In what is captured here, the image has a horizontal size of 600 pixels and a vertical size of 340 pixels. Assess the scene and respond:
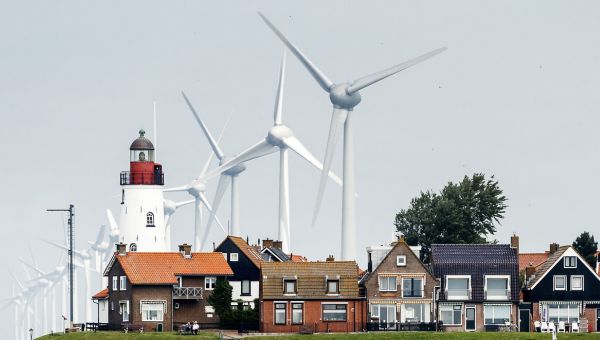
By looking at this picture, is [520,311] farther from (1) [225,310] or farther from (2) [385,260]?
(1) [225,310]

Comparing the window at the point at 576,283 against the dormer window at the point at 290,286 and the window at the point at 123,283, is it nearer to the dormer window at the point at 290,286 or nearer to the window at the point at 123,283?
the dormer window at the point at 290,286

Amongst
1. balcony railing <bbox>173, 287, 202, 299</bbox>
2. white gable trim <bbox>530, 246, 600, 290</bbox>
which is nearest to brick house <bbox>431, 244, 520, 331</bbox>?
A: white gable trim <bbox>530, 246, 600, 290</bbox>

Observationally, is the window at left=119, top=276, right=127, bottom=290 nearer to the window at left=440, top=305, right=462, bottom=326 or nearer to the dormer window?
the dormer window

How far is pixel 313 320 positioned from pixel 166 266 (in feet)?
58.3

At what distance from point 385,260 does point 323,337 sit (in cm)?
1364

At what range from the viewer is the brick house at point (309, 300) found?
18238cm

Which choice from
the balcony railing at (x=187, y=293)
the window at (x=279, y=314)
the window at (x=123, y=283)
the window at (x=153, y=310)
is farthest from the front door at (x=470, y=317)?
the window at (x=123, y=283)

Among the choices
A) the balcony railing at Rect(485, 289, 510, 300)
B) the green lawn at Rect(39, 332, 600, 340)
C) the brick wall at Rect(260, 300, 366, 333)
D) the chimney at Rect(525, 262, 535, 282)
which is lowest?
the green lawn at Rect(39, 332, 600, 340)

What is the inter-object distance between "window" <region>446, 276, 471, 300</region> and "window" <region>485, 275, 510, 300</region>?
160 centimetres

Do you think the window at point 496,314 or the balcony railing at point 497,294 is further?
the balcony railing at point 497,294

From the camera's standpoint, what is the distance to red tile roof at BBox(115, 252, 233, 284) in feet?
629

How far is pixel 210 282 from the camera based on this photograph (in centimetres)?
19412

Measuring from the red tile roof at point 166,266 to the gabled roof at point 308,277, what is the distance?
374 inches

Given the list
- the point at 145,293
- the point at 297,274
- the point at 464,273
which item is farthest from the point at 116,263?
the point at 464,273
